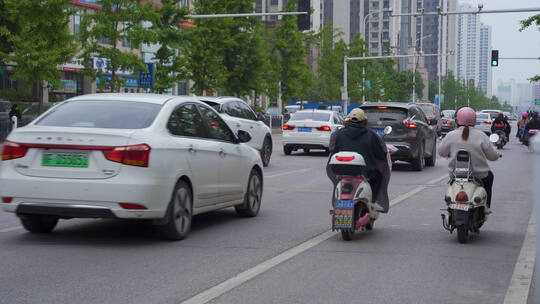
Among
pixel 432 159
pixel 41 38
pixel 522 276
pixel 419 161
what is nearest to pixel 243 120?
pixel 419 161

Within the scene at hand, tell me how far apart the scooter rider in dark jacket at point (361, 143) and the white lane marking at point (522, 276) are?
182cm

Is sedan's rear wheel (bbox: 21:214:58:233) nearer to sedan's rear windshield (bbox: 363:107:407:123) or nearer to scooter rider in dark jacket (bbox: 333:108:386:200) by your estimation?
scooter rider in dark jacket (bbox: 333:108:386:200)

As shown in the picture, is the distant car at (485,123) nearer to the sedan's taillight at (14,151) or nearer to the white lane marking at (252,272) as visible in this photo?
the white lane marking at (252,272)

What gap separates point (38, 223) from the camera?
8.93 metres

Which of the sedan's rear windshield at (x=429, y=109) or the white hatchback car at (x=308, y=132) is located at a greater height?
the sedan's rear windshield at (x=429, y=109)

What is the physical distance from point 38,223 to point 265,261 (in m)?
2.81

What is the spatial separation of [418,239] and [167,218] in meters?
2.84

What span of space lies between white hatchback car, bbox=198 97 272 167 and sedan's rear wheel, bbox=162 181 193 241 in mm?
10543

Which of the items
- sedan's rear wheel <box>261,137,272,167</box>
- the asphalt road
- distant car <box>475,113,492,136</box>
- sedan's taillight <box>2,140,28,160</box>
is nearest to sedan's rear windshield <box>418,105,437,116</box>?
distant car <box>475,113,492,136</box>

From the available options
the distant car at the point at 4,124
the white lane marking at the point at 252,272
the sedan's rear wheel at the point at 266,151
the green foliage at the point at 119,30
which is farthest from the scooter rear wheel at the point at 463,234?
the green foliage at the point at 119,30

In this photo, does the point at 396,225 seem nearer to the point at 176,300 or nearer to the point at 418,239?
the point at 418,239

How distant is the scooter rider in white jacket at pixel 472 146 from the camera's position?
360 inches

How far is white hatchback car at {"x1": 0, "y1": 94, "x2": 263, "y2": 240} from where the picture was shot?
7.98m

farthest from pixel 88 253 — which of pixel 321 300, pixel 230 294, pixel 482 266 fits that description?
pixel 482 266
